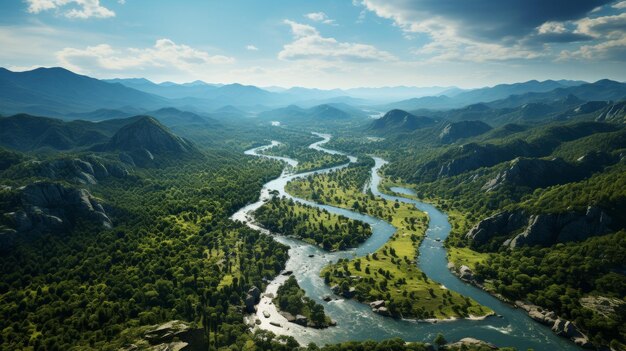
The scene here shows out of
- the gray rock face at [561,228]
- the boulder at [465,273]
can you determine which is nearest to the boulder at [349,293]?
the boulder at [465,273]

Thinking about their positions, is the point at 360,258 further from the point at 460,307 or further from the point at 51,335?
the point at 51,335

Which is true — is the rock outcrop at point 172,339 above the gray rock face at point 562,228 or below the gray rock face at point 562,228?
below

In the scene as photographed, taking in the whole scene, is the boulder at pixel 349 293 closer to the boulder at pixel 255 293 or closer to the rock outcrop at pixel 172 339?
the boulder at pixel 255 293

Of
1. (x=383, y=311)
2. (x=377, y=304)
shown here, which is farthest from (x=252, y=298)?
(x=383, y=311)

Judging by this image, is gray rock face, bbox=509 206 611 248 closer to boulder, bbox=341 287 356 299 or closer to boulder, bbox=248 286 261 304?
boulder, bbox=341 287 356 299

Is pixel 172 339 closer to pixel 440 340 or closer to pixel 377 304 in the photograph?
pixel 377 304

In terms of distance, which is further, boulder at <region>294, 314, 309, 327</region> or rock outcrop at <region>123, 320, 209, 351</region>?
boulder at <region>294, 314, 309, 327</region>

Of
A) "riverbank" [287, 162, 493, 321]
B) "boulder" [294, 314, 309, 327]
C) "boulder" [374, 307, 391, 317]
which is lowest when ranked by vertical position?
"boulder" [294, 314, 309, 327]

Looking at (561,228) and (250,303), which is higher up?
(561,228)

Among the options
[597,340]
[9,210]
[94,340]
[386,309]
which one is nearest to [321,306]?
[386,309]

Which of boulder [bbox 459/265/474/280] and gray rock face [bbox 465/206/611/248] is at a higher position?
gray rock face [bbox 465/206/611/248]

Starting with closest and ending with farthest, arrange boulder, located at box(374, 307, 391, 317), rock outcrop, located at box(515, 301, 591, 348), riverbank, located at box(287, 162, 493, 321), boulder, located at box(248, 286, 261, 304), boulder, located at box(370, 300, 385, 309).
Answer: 1. rock outcrop, located at box(515, 301, 591, 348)
2. riverbank, located at box(287, 162, 493, 321)
3. boulder, located at box(374, 307, 391, 317)
4. boulder, located at box(370, 300, 385, 309)
5. boulder, located at box(248, 286, 261, 304)

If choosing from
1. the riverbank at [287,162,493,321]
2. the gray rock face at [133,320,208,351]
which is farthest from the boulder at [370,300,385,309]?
the gray rock face at [133,320,208,351]
